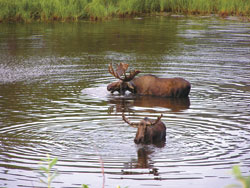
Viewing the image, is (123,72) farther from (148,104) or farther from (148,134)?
(148,134)

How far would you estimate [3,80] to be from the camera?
1405cm

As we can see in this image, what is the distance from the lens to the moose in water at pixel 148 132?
8.10m

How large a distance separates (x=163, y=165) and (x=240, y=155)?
1125mm

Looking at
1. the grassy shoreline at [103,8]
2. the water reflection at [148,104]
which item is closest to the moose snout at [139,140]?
the water reflection at [148,104]

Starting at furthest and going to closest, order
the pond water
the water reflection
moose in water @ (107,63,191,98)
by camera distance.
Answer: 1. moose in water @ (107,63,191,98)
2. the water reflection
3. the pond water

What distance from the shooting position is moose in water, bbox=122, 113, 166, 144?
810 centimetres

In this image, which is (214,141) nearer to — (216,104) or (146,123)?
(146,123)

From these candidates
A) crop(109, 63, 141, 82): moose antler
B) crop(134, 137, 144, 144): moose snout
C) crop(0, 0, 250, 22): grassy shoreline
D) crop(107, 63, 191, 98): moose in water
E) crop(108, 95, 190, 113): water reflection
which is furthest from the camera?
crop(0, 0, 250, 22): grassy shoreline

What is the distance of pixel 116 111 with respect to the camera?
35.4ft

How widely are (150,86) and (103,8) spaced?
16.8 m

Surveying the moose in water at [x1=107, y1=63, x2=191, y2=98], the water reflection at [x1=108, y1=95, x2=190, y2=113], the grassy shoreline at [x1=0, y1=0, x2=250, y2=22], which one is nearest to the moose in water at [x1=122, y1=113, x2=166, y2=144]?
the water reflection at [x1=108, y1=95, x2=190, y2=113]

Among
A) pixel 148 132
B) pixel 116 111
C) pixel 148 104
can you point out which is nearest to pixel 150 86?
pixel 148 104

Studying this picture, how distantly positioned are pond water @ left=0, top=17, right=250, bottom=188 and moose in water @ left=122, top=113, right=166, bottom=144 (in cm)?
14

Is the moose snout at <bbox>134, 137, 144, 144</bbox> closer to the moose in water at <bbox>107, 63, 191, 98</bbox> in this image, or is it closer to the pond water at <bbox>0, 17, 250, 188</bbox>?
the pond water at <bbox>0, 17, 250, 188</bbox>
